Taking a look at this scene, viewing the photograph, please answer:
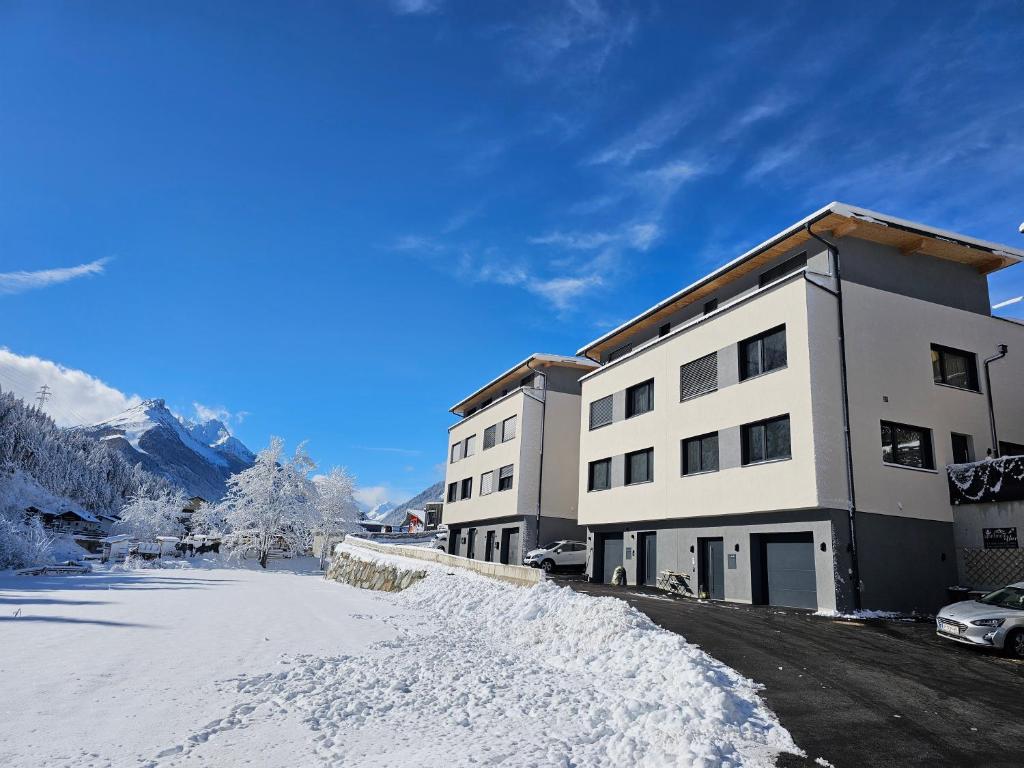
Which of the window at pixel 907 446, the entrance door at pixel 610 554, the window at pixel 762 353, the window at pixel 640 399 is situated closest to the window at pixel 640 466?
the window at pixel 640 399

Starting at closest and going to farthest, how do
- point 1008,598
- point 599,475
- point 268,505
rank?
point 1008,598
point 599,475
point 268,505

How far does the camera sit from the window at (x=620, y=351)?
1292 inches

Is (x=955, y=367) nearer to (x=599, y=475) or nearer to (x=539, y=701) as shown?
(x=599, y=475)

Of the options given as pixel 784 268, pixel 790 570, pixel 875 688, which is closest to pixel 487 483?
pixel 790 570

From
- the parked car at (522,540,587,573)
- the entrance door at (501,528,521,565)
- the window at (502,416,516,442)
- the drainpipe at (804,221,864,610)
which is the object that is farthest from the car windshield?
the window at (502,416,516,442)

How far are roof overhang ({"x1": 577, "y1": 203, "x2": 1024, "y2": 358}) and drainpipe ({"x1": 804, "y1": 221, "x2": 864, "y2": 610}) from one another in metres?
0.55

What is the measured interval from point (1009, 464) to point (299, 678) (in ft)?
65.8

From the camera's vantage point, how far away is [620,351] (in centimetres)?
3375

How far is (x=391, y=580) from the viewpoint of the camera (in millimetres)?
31219

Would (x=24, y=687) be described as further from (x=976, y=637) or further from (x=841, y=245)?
(x=841, y=245)

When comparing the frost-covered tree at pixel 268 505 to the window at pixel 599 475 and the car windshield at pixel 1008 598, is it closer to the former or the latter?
the window at pixel 599 475

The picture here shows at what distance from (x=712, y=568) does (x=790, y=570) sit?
3540 millimetres

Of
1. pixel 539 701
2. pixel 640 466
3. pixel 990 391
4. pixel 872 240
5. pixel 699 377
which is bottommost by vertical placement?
pixel 539 701

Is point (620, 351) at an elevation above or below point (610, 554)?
above
